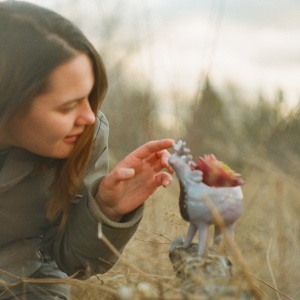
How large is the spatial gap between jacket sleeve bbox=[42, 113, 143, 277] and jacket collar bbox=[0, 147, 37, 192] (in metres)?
0.15

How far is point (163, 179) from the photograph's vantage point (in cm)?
144

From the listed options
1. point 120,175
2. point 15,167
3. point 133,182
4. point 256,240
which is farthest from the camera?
point 256,240

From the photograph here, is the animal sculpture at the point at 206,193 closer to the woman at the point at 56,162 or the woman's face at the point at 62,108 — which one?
the woman at the point at 56,162

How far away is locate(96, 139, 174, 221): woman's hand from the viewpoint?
56.1 inches

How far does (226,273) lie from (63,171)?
61 centimetres

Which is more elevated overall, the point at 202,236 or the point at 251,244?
the point at 202,236

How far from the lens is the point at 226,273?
112 cm

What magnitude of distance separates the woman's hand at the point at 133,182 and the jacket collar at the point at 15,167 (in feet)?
0.69

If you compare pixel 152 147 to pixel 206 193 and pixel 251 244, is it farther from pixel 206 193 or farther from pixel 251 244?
pixel 251 244

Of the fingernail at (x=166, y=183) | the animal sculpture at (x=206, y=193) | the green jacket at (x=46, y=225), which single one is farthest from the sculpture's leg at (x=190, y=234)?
the green jacket at (x=46, y=225)

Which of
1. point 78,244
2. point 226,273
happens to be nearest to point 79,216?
point 78,244

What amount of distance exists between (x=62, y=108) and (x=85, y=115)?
0.05 m

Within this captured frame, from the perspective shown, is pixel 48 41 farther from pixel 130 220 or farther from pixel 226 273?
pixel 226 273

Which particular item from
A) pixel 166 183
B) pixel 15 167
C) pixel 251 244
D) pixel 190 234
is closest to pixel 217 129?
pixel 251 244
